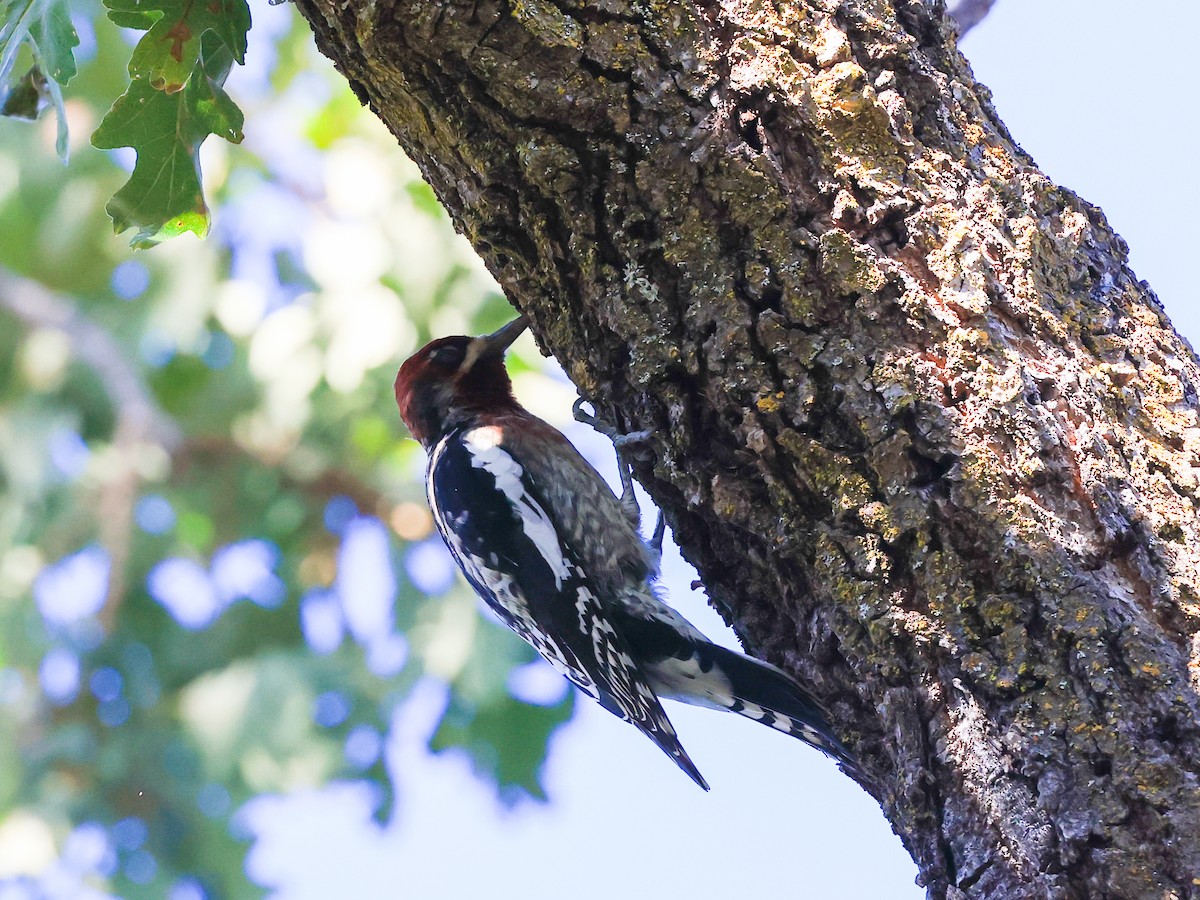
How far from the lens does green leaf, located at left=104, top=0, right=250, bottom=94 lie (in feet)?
7.96

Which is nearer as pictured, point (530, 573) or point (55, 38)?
point (55, 38)

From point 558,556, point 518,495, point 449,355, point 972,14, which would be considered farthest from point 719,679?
point 972,14

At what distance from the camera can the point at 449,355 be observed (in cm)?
420

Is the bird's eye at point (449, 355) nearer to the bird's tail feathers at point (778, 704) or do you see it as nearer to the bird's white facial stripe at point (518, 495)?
the bird's white facial stripe at point (518, 495)

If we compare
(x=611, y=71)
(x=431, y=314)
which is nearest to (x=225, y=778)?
(x=431, y=314)

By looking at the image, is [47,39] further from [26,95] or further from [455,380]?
[455,380]

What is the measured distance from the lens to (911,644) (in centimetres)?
203

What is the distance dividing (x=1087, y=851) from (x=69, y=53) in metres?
2.31

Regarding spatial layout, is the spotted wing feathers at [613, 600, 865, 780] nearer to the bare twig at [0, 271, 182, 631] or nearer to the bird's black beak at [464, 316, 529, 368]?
the bird's black beak at [464, 316, 529, 368]

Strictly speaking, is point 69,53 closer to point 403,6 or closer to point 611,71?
point 403,6

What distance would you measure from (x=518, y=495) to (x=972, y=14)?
1854 millimetres

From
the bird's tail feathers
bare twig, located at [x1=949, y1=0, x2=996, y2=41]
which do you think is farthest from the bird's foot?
bare twig, located at [x1=949, y1=0, x2=996, y2=41]

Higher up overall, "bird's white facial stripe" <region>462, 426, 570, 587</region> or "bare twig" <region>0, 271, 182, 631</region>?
"bare twig" <region>0, 271, 182, 631</region>

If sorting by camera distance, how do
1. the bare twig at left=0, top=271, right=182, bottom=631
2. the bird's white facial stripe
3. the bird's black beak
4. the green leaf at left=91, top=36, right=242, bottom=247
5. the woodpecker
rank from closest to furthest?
the green leaf at left=91, top=36, right=242, bottom=247 < the woodpecker < the bird's white facial stripe < the bird's black beak < the bare twig at left=0, top=271, right=182, bottom=631
